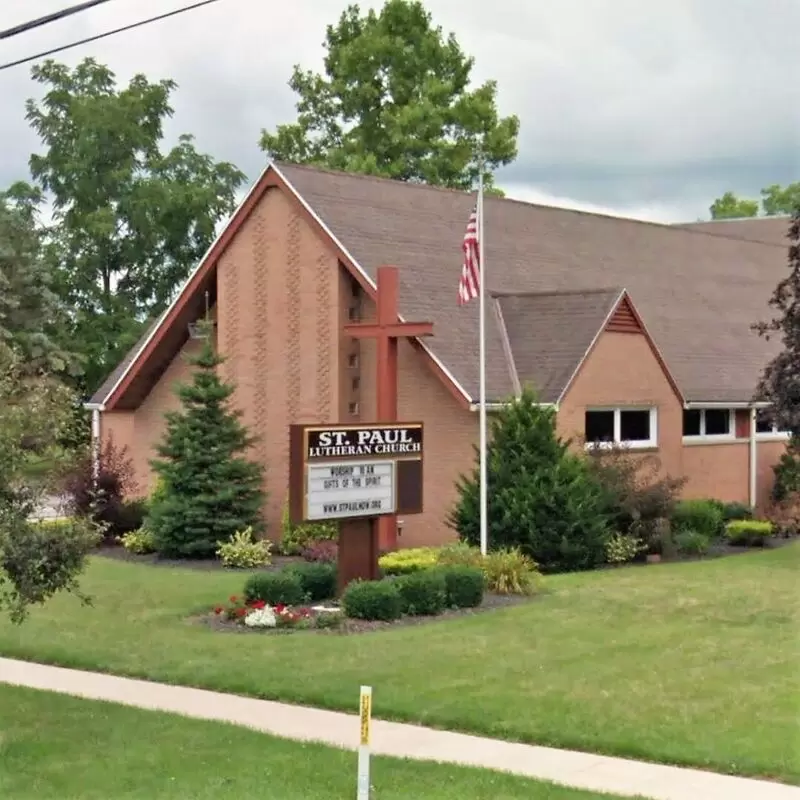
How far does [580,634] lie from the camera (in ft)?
48.5

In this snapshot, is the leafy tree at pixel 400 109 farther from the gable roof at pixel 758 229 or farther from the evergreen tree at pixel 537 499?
the evergreen tree at pixel 537 499

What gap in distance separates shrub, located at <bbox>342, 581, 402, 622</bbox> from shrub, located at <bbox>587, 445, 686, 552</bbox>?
7.11 m

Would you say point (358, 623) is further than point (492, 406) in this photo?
No

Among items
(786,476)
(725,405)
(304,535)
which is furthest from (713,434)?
(304,535)

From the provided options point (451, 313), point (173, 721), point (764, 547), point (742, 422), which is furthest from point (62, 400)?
point (742, 422)

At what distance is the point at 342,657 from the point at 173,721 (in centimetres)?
286

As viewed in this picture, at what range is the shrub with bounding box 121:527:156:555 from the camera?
82.0 feet

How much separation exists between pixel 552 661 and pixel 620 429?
12.9m

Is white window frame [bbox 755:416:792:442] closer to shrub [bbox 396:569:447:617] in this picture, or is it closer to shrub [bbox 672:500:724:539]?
shrub [bbox 672:500:724:539]

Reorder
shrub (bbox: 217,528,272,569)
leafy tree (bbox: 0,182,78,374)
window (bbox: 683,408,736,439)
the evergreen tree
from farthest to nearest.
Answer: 1. leafy tree (bbox: 0,182,78,374)
2. window (bbox: 683,408,736,439)
3. shrub (bbox: 217,528,272,569)
4. the evergreen tree

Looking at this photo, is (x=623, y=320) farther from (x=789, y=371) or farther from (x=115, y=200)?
(x=115, y=200)

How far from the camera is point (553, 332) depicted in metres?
25.3

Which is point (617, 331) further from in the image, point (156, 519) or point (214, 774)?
point (214, 774)

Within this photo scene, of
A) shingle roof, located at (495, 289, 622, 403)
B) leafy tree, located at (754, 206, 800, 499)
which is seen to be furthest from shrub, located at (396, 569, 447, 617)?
leafy tree, located at (754, 206, 800, 499)
